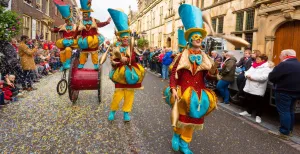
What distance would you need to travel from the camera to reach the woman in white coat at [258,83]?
581 cm

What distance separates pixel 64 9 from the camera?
25.8ft

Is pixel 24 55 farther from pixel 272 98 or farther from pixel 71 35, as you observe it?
pixel 272 98

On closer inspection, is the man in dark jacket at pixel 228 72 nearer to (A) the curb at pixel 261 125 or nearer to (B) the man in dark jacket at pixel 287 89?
(A) the curb at pixel 261 125

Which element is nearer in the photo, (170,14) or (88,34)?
(88,34)

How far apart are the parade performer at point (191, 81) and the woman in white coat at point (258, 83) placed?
2852mm

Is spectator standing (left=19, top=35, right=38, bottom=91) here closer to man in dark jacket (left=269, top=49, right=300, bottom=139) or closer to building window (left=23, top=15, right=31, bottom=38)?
man in dark jacket (left=269, top=49, right=300, bottom=139)

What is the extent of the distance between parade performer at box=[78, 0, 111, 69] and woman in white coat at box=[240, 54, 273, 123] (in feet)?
13.8

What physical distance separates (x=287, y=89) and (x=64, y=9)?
678 centimetres

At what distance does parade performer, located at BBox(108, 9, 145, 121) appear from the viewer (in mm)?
5000

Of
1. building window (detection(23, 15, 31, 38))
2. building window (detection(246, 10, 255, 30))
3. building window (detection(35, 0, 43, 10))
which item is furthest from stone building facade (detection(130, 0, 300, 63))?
building window (detection(35, 0, 43, 10))

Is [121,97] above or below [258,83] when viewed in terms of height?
below

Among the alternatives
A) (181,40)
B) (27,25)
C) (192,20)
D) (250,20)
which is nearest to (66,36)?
(181,40)

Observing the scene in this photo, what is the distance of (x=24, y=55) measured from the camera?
8.22 meters

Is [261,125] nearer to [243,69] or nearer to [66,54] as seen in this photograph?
[243,69]
